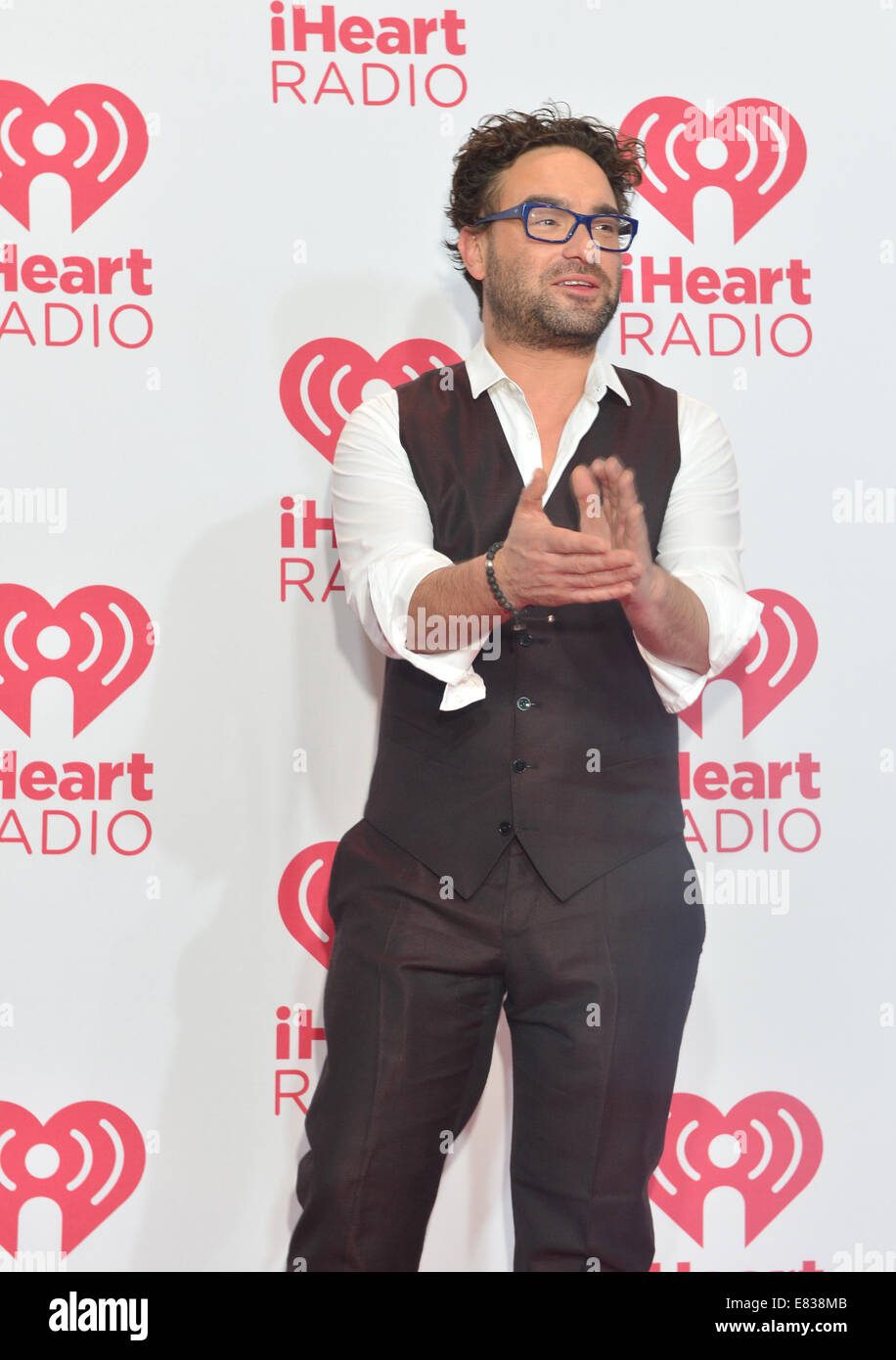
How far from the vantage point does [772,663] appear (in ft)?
7.42

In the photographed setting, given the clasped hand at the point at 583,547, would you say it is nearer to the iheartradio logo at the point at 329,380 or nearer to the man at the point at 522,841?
the man at the point at 522,841

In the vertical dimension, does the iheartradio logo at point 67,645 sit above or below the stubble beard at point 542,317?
below

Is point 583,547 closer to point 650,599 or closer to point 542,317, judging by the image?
point 650,599

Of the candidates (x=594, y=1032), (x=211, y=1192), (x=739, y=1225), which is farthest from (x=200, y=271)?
(x=739, y=1225)

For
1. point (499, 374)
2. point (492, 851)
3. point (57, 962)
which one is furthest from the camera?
point (57, 962)

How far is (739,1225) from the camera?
2.27 meters

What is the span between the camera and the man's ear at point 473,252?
6.76 feet

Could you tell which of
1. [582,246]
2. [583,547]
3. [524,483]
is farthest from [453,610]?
[582,246]

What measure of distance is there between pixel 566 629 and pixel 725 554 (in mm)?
252

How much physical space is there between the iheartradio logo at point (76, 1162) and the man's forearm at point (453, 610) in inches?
41.1

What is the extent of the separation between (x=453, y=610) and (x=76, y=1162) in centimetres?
121

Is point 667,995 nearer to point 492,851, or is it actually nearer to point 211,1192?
point 492,851

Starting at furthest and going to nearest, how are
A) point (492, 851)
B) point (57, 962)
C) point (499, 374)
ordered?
Result: point (57, 962), point (499, 374), point (492, 851)

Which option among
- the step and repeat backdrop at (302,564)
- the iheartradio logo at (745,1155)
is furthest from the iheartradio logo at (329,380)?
the iheartradio logo at (745,1155)
